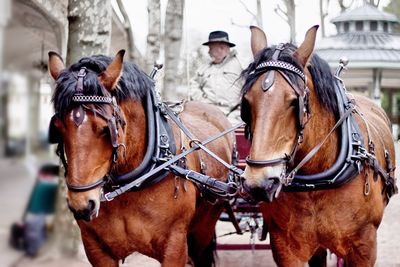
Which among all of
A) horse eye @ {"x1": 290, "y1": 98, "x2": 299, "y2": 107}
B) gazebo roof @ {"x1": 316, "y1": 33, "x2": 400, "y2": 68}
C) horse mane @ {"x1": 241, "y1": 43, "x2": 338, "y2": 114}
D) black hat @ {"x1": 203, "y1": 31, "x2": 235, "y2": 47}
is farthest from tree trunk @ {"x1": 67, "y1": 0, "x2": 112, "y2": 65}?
gazebo roof @ {"x1": 316, "y1": 33, "x2": 400, "y2": 68}

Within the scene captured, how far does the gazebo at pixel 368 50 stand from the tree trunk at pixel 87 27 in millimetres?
12117

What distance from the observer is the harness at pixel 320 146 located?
4238 millimetres

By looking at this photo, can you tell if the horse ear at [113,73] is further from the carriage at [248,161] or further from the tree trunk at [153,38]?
the tree trunk at [153,38]

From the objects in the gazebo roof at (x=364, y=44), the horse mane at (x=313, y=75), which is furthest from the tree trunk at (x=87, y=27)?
the gazebo roof at (x=364, y=44)

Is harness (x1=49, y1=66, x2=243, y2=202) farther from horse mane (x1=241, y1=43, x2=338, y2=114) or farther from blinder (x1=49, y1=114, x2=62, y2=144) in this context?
horse mane (x1=241, y1=43, x2=338, y2=114)

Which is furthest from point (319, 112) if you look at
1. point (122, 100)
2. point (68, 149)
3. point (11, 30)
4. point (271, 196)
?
point (11, 30)

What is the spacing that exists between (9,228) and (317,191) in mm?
1875

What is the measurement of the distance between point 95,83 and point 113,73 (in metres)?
0.16

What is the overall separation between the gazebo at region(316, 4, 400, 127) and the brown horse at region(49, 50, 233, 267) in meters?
14.0

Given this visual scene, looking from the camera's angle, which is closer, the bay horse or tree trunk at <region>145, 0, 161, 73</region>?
the bay horse

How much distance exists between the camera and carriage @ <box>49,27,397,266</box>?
4242 millimetres

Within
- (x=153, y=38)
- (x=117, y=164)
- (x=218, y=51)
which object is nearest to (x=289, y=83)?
(x=117, y=164)

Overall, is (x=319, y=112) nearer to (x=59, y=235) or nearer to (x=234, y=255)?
(x=59, y=235)

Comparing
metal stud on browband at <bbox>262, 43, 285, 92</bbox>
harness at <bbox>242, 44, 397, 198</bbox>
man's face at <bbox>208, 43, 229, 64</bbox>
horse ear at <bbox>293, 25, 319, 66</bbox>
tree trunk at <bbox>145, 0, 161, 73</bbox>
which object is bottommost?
harness at <bbox>242, 44, 397, 198</bbox>
